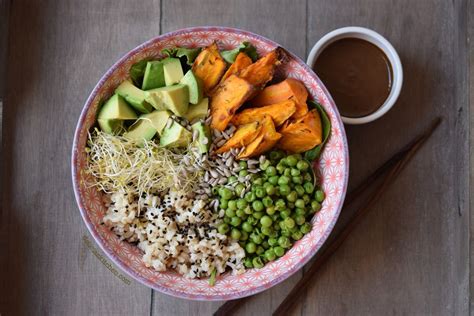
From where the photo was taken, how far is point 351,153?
224cm

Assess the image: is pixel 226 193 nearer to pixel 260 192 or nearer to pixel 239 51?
pixel 260 192

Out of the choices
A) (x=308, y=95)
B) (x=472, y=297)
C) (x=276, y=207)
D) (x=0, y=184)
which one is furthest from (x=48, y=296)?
(x=472, y=297)

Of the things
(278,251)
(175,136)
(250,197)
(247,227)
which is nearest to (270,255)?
(278,251)

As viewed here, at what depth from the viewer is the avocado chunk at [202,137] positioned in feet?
6.26

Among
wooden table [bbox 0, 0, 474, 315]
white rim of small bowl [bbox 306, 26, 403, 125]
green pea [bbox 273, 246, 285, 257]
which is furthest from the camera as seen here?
wooden table [bbox 0, 0, 474, 315]

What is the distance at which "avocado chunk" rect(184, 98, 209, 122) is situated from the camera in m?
1.96

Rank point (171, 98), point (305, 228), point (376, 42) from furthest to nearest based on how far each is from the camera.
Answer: point (376, 42) < point (305, 228) < point (171, 98)

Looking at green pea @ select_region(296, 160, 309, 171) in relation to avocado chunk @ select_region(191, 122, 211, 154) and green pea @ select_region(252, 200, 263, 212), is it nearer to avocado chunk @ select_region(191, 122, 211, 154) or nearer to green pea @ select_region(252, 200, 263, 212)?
green pea @ select_region(252, 200, 263, 212)

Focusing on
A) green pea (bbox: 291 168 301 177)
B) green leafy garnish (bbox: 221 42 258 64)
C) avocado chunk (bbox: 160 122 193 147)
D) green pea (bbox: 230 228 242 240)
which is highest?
green leafy garnish (bbox: 221 42 258 64)

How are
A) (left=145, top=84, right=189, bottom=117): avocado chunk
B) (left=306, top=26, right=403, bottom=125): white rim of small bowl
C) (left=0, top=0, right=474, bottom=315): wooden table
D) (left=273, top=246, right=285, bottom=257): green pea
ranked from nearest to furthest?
1. (left=145, top=84, right=189, bottom=117): avocado chunk
2. (left=273, top=246, right=285, bottom=257): green pea
3. (left=306, top=26, right=403, bottom=125): white rim of small bowl
4. (left=0, top=0, right=474, bottom=315): wooden table

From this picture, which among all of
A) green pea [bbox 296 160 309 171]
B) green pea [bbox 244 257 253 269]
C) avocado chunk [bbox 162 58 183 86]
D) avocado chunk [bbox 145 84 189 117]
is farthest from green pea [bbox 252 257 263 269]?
avocado chunk [bbox 162 58 183 86]

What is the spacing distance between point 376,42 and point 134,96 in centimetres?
100

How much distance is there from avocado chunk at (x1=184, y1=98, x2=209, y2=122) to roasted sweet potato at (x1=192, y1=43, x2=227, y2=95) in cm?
8

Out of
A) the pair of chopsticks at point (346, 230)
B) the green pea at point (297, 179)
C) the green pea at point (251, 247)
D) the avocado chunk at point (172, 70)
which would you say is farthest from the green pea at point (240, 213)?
the avocado chunk at point (172, 70)
